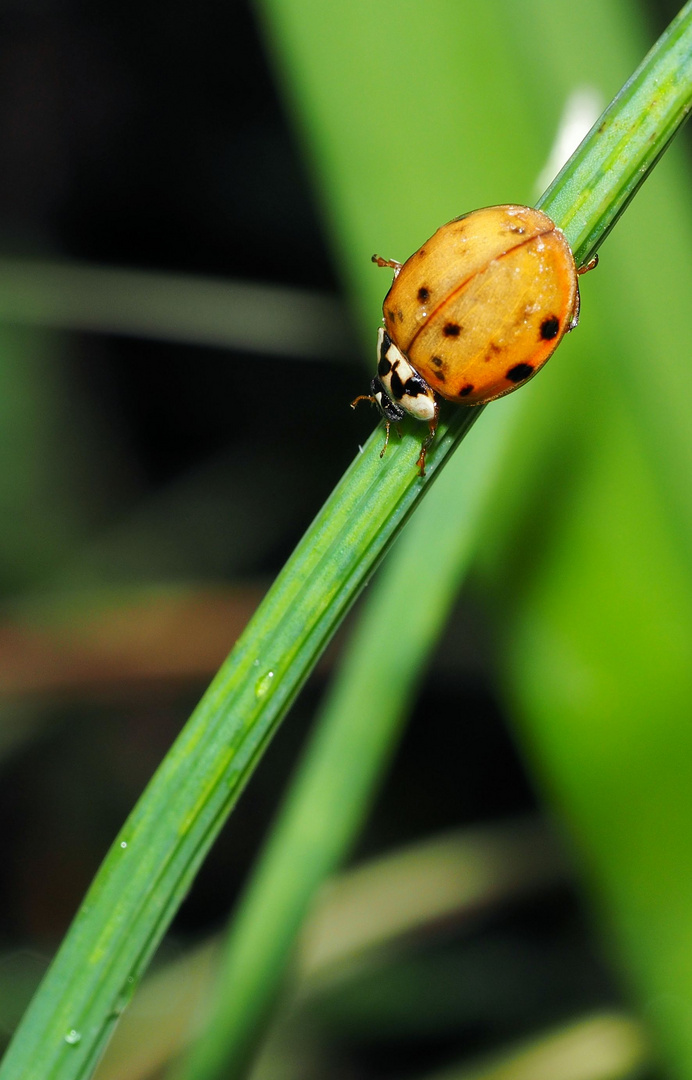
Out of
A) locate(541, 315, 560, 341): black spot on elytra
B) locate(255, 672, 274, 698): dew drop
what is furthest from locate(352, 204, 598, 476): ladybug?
locate(255, 672, 274, 698): dew drop

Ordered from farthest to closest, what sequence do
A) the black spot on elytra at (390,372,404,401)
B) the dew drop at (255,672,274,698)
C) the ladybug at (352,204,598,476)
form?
1. the black spot on elytra at (390,372,404,401)
2. the ladybug at (352,204,598,476)
3. the dew drop at (255,672,274,698)

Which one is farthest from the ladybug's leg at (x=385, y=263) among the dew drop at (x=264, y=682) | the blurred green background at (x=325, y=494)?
the dew drop at (x=264, y=682)

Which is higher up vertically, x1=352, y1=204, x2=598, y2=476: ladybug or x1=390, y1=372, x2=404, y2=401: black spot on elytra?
x1=390, y1=372, x2=404, y2=401: black spot on elytra

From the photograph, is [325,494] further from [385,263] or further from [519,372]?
[519,372]

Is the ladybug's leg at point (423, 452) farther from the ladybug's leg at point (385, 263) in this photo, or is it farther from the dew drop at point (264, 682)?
the ladybug's leg at point (385, 263)

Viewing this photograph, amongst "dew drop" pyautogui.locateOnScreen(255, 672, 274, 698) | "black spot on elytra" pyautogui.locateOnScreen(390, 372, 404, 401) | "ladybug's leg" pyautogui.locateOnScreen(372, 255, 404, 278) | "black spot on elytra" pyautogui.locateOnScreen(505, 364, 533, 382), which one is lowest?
"dew drop" pyautogui.locateOnScreen(255, 672, 274, 698)

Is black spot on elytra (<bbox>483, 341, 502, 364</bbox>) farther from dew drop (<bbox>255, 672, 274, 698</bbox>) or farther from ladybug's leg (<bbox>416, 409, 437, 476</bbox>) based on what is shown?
dew drop (<bbox>255, 672, 274, 698</bbox>)

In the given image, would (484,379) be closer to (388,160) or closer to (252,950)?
(388,160)
